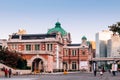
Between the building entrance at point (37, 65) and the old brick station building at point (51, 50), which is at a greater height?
the old brick station building at point (51, 50)

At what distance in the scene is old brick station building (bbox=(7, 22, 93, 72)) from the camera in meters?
98.2

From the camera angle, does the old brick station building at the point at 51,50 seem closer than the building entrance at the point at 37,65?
Yes

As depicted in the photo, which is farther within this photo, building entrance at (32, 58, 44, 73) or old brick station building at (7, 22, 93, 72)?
building entrance at (32, 58, 44, 73)

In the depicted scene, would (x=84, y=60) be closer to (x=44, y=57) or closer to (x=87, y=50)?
(x=87, y=50)

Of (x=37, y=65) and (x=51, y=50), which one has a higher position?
(x=51, y=50)

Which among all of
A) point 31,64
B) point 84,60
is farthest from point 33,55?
point 84,60

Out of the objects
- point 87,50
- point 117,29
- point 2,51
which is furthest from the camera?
point 87,50

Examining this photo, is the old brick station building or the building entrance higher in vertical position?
the old brick station building

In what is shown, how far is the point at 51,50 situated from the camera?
4323 inches

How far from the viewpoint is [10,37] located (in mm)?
114312

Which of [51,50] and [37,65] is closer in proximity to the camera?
[37,65]

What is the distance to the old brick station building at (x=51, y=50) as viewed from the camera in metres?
Answer: 98.2

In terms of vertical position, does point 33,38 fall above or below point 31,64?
above

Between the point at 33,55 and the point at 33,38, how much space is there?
16668mm
